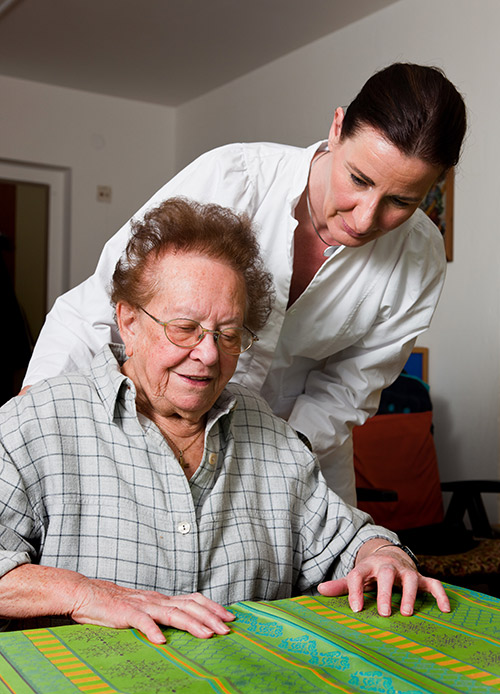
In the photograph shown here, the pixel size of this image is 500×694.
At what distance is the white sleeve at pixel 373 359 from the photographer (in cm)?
176

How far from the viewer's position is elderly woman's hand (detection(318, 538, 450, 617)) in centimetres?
115

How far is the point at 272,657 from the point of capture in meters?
0.92

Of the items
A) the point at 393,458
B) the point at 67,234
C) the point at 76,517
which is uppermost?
the point at 67,234

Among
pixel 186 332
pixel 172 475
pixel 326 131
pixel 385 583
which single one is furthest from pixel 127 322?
pixel 326 131

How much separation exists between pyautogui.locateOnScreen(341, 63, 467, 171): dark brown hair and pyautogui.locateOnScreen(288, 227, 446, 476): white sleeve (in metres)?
0.41

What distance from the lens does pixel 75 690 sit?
0.81 m

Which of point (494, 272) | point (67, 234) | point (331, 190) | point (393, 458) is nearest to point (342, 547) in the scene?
point (331, 190)

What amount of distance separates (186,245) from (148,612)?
57 centimetres

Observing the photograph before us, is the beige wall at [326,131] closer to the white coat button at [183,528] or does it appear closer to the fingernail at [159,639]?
the white coat button at [183,528]

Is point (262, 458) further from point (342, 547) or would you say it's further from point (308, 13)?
point (308, 13)

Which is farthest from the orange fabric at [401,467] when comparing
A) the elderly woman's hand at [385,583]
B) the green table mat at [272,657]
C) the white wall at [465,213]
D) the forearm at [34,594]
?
the forearm at [34,594]

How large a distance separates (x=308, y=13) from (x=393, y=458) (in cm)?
233

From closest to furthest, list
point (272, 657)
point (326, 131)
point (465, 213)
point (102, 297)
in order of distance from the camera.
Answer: point (272, 657)
point (102, 297)
point (465, 213)
point (326, 131)

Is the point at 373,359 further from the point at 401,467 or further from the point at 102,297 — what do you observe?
the point at 401,467
